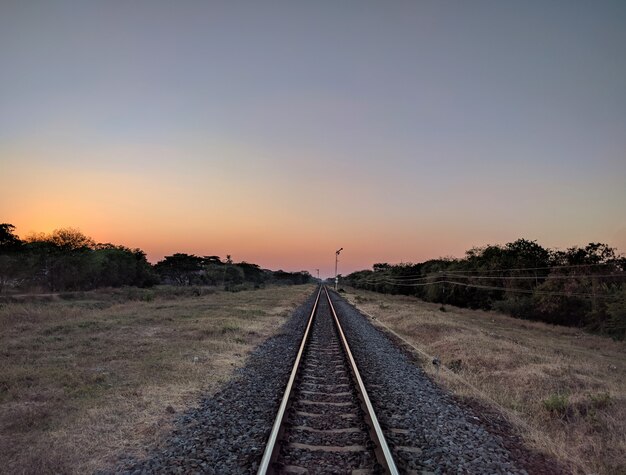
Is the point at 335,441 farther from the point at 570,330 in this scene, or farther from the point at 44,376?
the point at 570,330

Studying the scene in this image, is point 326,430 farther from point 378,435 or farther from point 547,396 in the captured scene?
point 547,396

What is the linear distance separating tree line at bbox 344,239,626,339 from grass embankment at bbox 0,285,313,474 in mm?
29544

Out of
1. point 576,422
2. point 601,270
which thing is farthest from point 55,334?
point 601,270

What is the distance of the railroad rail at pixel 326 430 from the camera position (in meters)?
5.07

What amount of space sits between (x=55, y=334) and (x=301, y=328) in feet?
34.6

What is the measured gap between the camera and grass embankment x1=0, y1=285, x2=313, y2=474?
5.71m

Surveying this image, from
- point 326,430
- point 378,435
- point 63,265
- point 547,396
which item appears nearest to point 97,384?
point 326,430

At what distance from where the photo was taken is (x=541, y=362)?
12781 millimetres

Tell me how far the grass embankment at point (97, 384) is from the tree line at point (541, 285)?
29544 mm

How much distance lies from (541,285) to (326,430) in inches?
1633

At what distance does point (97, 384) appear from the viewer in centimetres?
909

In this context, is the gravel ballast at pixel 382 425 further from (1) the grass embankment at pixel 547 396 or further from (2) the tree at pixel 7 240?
(2) the tree at pixel 7 240

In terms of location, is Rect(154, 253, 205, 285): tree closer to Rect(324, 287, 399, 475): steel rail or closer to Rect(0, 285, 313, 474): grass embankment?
Rect(0, 285, 313, 474): grass embankment

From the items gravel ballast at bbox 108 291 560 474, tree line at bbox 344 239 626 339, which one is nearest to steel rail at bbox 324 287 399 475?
gravel ballast at bbox 108 291 560 474
